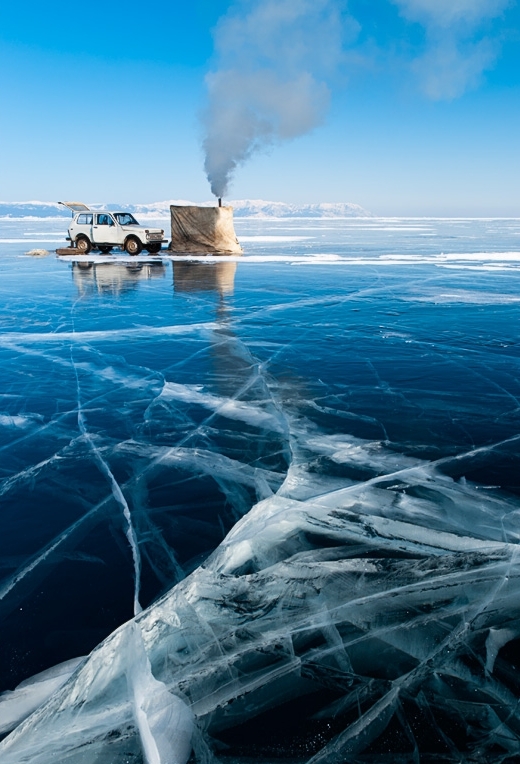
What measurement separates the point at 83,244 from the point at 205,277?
888 cm

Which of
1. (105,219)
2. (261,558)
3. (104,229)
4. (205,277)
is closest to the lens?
(261,558)

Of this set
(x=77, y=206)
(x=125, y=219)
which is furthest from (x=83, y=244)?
(x=77, y=206)

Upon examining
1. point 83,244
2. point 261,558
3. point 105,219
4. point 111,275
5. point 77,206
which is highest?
point 77,206

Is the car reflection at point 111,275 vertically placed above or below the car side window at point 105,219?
below

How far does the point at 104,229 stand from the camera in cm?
2245

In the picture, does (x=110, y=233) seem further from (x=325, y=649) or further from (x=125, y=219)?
(x=325, y=649)

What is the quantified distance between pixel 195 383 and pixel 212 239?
18411 millimetres

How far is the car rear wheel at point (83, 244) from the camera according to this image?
23.2 meters

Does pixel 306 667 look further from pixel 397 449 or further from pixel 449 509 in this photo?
pixel 397 449

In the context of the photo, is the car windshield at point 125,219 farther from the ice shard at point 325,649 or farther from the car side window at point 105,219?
the ice shard at point 325,649

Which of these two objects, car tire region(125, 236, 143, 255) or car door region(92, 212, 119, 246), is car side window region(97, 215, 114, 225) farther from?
car tire region(125, 236, 143, 255)

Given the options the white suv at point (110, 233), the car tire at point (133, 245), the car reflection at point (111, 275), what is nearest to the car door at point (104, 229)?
the white suv at point (110, 233)

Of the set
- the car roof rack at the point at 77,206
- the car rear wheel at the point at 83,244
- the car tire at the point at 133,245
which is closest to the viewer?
the car tire at the point at 133,245

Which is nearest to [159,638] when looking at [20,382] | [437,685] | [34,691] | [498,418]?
[34,691]
